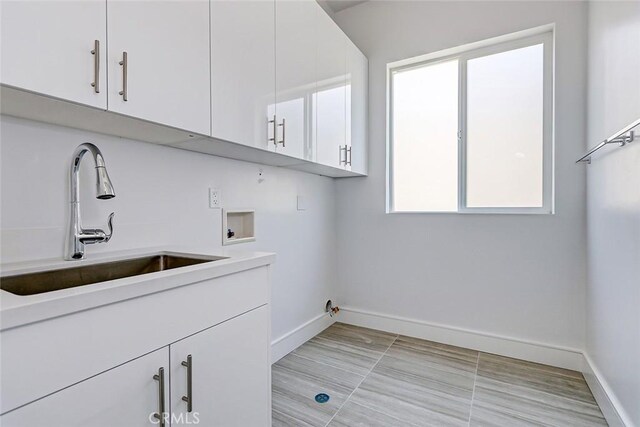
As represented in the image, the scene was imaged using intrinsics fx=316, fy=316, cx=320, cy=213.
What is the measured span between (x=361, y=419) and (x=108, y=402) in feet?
4.06

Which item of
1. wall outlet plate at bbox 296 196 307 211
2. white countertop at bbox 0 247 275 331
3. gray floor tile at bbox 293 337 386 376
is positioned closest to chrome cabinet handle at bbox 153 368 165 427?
white countertop at bbox 0 247 275 331

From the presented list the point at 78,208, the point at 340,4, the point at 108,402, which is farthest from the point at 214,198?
the point at 340,4

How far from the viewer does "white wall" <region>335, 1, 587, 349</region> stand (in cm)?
208

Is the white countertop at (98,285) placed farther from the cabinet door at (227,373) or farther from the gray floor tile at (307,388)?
the gray floor tile at (307,388)

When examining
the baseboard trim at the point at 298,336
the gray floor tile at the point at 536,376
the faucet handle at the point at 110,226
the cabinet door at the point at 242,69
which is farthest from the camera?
the baseboard trim at the point at 298,336

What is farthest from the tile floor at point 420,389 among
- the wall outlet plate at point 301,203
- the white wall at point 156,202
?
the wall outlet plate at point 301,203

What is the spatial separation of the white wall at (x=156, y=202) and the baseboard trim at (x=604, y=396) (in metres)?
1.80

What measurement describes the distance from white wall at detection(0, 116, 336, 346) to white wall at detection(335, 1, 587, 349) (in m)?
0.52

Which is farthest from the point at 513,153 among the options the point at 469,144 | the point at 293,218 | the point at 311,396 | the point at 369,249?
the point at 311,396

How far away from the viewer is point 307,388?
185cm

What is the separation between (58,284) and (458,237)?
240 cm

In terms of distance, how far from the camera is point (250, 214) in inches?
79.3

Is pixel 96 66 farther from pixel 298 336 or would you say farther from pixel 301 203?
pixel 298 336

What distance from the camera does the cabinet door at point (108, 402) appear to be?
0.66m
